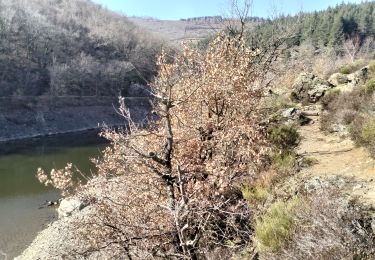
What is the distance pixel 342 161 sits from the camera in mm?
11031

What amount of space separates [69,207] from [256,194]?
50.3 feet

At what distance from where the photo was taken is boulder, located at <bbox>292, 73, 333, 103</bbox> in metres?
20.1

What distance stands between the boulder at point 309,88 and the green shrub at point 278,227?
1280 cm

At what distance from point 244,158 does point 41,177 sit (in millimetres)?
5158

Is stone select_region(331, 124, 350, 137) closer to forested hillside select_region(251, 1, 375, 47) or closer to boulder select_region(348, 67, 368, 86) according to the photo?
boulder select_region(348, 67, 368, 86)

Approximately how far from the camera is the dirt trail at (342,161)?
8734 mm

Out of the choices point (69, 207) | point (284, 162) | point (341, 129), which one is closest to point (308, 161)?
point (284, 162)

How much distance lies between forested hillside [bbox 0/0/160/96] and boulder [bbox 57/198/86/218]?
46.3 meters

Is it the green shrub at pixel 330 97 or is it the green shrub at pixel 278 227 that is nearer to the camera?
the green shrub at pixel 278 227

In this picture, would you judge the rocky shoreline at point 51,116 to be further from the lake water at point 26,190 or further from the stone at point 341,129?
the stone at point 341,129

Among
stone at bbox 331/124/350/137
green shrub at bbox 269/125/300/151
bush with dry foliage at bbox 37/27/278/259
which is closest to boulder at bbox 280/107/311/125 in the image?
green shrub at bbox 269/125/300/151

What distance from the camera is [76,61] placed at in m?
81.2

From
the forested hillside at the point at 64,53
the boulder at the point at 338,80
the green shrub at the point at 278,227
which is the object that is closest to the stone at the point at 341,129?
the green shrub at the point at 278,227

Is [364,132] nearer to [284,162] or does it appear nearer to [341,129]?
[284,162]
